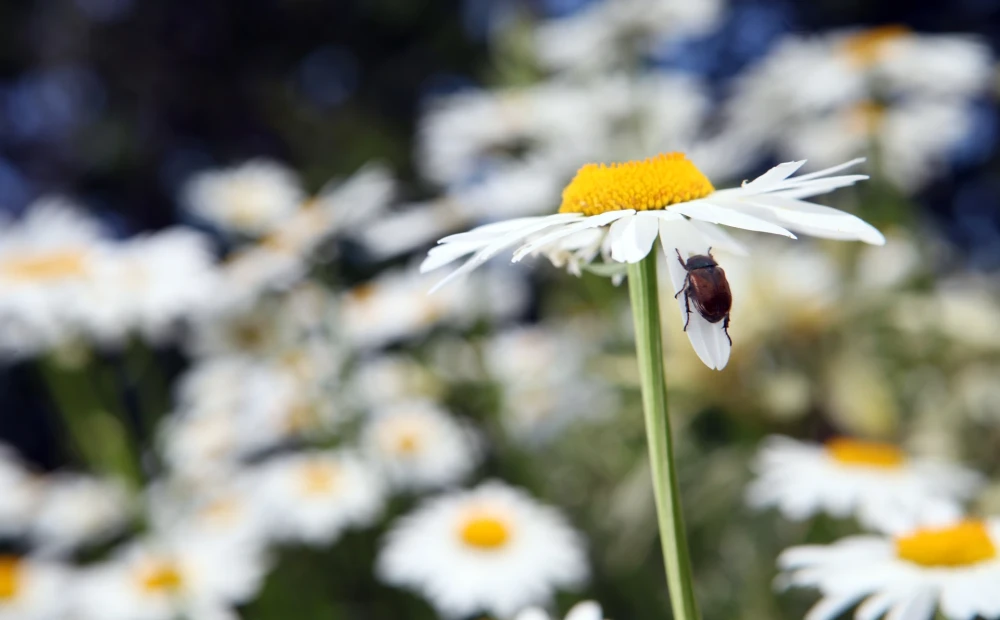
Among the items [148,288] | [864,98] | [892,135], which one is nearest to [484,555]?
[148,288]

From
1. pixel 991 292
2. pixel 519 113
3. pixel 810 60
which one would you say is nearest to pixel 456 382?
pixel 519 113

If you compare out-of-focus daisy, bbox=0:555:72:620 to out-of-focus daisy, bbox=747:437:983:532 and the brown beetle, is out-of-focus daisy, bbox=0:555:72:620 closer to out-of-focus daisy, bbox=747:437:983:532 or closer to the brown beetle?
out-of-focus daisy, bbox=747:437:983:532

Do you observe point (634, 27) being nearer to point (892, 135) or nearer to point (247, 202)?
point (892, 135)

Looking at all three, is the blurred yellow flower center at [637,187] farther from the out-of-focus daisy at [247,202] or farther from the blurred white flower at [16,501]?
the blurred white flower at [16,501]

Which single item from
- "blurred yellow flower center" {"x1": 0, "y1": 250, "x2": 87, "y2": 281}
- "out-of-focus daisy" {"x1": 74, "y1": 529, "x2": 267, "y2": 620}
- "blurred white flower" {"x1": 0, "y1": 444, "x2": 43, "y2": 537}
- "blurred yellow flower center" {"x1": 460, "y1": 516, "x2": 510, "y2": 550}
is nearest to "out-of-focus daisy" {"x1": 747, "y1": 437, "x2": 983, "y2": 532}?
"blurred yellow flower center" {"x1": 460, "y1": 516, "x2": 510, "y2": 550}

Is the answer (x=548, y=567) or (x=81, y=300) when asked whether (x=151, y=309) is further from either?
(x=548, y=567)

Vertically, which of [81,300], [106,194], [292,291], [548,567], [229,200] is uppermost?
[106,194]
